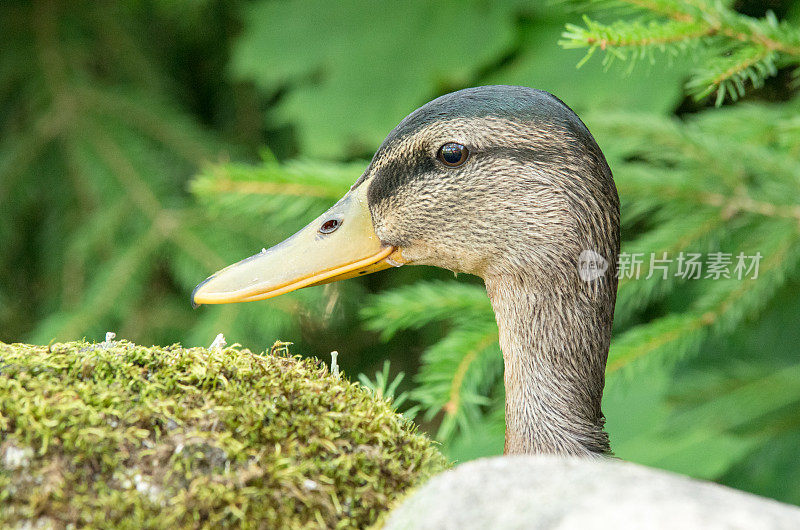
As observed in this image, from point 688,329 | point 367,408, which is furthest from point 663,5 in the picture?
point 367,408

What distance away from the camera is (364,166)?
2.04m

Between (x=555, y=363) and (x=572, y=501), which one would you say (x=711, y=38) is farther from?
(x=572, y=501)

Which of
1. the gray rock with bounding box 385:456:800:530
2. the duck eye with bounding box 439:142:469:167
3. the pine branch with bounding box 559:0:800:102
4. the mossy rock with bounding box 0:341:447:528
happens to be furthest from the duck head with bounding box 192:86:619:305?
the gray rock with bounding box 385:456:800:530

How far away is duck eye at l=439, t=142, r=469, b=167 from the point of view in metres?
1.44

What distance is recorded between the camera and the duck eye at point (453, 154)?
1.44 metres

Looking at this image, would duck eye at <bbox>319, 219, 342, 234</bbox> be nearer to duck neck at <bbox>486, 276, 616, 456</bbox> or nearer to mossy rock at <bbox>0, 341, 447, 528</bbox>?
duck neck at <bbox>486, 276, 616, 456</bbox>

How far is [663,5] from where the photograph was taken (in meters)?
1.46

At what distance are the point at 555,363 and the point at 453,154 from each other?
0.45m

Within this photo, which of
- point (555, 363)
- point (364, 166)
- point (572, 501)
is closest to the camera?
point (572, 501)

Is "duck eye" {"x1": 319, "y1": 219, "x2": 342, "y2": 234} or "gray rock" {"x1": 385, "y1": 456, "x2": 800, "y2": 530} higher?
"duck eye" {"x1": 319, "y1": 219, "x2": 342, "y2": 234}

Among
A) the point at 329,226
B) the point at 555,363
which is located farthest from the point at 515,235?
the point at 329,226

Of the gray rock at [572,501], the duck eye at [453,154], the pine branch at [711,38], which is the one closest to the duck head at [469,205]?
the duck eye at [453,154]

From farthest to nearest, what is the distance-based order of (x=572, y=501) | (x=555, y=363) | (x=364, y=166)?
(x=364, y=166)
(x=555, y=363)
(x=572, y=501)

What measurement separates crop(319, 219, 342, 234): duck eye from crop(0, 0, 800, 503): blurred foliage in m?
0.44
